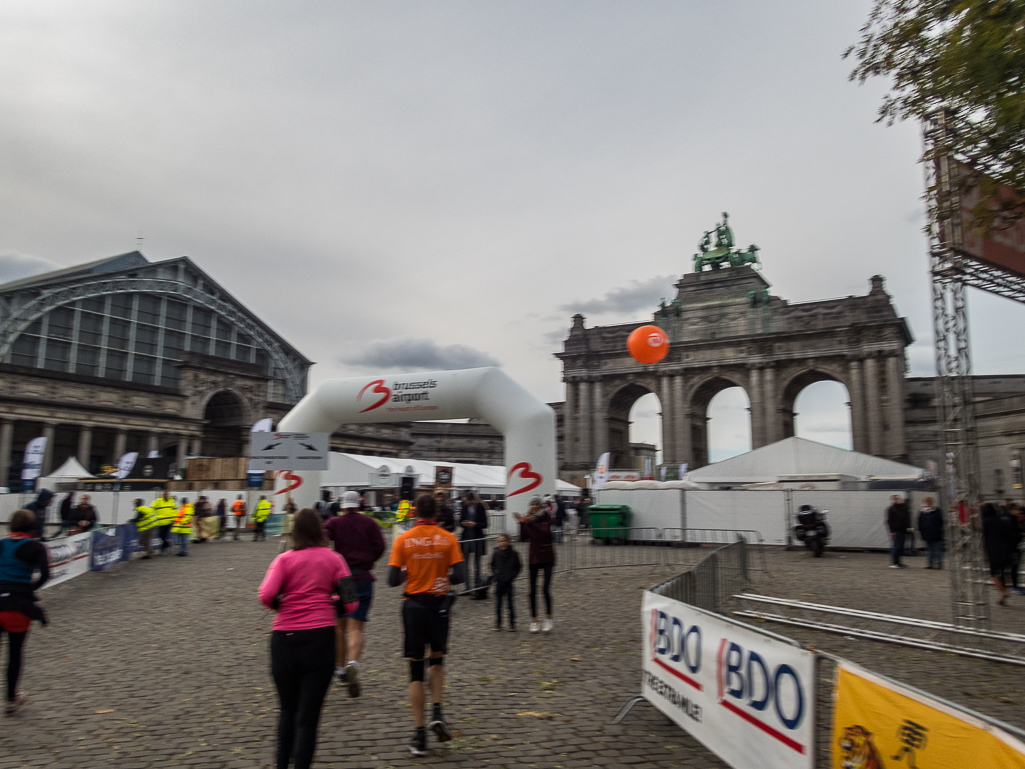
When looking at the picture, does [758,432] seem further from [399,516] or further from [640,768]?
[640,768]

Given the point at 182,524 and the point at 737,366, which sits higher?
the point at 737,366

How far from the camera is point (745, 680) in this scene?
4.31 m

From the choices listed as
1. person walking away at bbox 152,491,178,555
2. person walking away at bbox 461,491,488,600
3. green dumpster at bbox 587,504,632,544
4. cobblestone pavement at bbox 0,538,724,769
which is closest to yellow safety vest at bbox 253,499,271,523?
person walking away at bbox 152,491,178,555

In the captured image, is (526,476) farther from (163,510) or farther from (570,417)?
(570,417)

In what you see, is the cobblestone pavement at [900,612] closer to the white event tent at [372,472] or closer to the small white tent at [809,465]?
the small white tent at [809,465]

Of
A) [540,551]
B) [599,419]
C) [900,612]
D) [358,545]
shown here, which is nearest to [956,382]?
[900,612]

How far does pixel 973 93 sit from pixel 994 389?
61.6m

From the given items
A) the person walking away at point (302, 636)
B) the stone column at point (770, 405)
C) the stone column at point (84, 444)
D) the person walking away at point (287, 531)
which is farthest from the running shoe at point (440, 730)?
the stone column at point (770, 405)

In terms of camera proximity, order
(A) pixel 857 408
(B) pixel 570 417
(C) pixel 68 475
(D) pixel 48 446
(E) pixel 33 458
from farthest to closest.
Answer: (B) pixel 570 417
(A) pixel 857 408
(D) pixel 48 446
(C) pixel 68 475
(E) pixel 33 458

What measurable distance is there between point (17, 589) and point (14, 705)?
0.95 metres

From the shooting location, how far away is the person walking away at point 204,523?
81.0 ft

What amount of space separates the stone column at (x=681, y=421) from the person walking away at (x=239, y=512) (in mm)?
35453

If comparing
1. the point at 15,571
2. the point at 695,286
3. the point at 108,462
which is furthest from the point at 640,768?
the point at 695,286

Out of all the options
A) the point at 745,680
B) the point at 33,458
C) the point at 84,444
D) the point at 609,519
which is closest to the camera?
the point at 745,680
